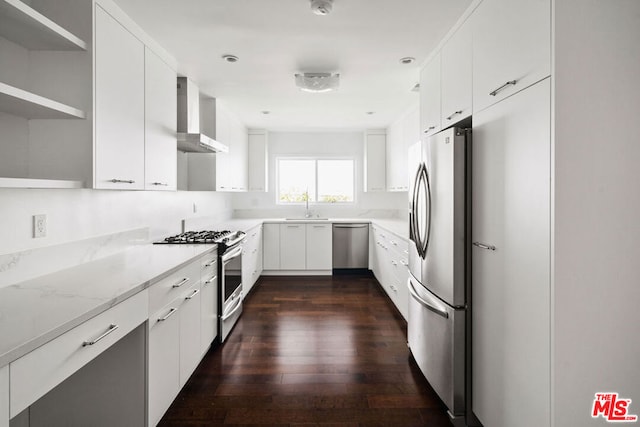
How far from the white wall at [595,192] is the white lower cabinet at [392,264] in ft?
5.82

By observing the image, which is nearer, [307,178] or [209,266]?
[209,266]

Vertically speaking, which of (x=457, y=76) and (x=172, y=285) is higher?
(x=457, y=76)

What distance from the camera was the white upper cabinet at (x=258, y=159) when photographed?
5.74 meters

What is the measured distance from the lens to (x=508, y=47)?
5.25ft

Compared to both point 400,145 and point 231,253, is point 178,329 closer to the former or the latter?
point 231,253

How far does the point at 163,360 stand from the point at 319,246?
3665 mm

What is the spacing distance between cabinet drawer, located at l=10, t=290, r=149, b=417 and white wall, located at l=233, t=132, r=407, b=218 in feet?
14.8

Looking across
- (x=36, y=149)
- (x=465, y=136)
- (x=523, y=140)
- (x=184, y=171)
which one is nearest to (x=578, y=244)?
(x=523, y=140)

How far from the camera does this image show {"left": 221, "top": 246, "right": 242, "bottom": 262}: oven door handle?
9.60 ft

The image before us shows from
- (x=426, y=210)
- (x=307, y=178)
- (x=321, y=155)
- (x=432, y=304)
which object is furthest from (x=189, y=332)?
(x=321, y=155)

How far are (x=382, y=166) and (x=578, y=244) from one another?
4510mm

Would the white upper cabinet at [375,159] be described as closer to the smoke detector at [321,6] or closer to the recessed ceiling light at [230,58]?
the recessed ceiling light at [230,58]

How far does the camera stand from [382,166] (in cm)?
572

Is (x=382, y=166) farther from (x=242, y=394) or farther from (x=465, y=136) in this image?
(x=242, y=394)
